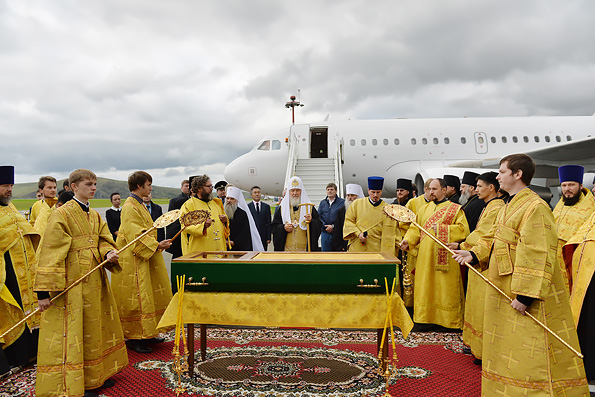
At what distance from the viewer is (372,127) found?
13945 millimetres

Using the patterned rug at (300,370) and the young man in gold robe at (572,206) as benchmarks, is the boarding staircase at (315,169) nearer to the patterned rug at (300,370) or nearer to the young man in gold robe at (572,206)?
the patterned rug at (300,370)

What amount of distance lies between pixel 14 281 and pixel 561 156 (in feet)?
43.3

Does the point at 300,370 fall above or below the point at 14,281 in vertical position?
below

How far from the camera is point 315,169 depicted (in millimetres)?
13281

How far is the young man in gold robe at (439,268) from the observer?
492cm

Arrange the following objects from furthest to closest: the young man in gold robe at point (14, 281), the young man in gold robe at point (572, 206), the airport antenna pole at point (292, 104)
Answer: the airport antenna pole at point (292, 104) < the young man in gold robe at point (572, 206) < the young man in gold robe at point (14, 281)

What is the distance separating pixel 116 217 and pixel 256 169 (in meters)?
6.21

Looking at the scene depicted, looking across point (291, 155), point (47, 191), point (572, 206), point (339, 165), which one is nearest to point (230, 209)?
point (47, 191)

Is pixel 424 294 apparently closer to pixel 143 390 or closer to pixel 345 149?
pixel 143 390

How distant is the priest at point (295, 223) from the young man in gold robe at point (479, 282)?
9.52 ft

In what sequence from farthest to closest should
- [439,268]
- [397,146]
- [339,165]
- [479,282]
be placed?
[397,146] → [339,165] → [439,268] → [479,282]

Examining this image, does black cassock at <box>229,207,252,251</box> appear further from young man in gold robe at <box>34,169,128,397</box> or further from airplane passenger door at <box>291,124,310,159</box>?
airplane passenger door at <box>291,124,310,159</box>

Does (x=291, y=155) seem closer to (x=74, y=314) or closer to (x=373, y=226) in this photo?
(x=373, y=226)

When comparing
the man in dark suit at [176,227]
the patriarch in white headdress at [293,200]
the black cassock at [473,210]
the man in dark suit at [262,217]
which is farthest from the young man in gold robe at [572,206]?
the man in dark suit at [262,217]
